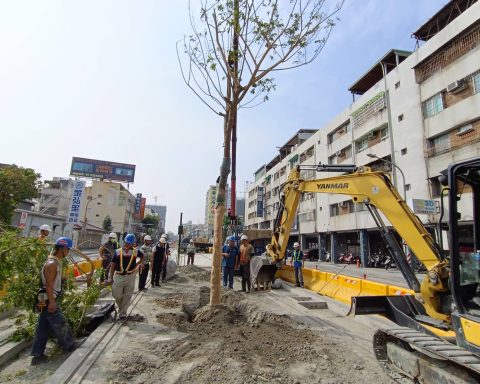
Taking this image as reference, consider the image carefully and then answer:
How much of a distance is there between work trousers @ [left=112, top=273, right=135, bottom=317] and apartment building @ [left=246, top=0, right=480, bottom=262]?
17.7 meters

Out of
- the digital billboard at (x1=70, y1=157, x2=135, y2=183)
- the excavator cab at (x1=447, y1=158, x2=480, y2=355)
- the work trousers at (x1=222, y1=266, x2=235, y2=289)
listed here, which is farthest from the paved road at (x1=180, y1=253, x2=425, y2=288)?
the digital billboard at (x1=70, y1=157, x2=135, y2=183)

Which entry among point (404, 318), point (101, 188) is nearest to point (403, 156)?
point (404, 318)

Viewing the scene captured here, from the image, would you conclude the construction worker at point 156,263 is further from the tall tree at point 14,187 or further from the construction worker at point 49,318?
the tall tree at point 14,187

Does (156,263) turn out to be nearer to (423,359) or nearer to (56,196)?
(423,359)

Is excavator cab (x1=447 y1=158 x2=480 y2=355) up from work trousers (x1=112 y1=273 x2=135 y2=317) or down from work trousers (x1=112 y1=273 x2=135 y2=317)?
up

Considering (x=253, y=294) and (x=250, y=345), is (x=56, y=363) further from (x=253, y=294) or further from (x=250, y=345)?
(x=253, y=294)

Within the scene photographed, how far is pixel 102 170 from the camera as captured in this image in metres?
66.1

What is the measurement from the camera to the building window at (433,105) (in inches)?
853

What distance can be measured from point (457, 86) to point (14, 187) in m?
32.2

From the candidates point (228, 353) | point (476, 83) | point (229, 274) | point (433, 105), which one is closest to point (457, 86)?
point (476, 83)

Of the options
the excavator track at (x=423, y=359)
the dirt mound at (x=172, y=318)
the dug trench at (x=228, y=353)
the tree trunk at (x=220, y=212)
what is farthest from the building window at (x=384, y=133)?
the excavator track at (x=423, y=359)

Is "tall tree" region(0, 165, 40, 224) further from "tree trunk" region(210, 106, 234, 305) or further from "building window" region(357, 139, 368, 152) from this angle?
"building window" region(357, 139, 368, 152)

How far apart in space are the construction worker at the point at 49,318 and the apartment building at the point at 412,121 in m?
19.3

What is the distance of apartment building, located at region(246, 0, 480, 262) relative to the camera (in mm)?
19844
